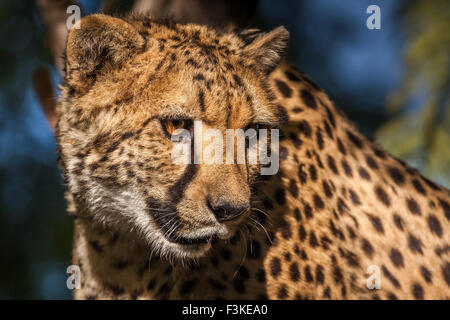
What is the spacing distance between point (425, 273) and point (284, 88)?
1.01 m

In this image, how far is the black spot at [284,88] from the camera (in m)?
2.66

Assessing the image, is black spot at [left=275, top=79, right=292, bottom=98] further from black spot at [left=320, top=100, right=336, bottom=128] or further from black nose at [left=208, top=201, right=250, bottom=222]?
black nose at [left=208, top=201, right=250, bottom=222]

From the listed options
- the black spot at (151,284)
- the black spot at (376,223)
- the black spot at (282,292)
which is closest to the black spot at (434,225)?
the black spot at (376,223)

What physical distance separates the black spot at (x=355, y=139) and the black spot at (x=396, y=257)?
0.49 meters

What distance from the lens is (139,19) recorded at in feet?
8.36

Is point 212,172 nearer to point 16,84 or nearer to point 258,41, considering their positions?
point 258,41

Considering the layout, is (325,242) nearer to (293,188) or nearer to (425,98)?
(293,188)

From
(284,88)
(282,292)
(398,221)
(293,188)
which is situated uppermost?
(284,88)

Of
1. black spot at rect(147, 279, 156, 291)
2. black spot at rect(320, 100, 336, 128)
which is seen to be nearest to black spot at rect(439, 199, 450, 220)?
black spot at rect(320, 100, 336, 128)

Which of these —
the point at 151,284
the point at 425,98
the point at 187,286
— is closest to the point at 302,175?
the point at 187,286

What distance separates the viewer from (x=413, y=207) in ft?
9.17

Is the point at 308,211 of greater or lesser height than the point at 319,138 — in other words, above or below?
below

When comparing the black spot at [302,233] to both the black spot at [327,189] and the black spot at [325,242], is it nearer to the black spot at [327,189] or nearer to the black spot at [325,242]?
the black spot at [325,242]
